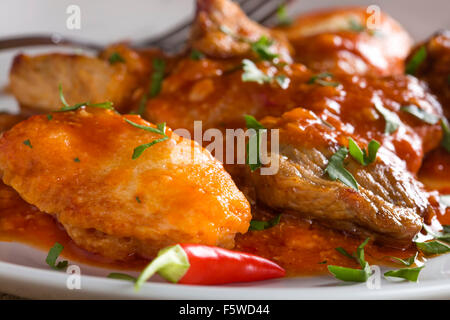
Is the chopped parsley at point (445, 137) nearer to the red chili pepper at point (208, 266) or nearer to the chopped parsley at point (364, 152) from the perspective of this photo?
the chopped parsley at point (364, 152)

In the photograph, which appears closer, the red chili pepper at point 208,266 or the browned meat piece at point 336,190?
the red chili pepper at point 208,266

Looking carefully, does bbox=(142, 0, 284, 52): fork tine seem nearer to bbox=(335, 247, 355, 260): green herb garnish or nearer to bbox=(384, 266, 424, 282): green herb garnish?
bbox=(335, 247, 355, 260): green herb garnish

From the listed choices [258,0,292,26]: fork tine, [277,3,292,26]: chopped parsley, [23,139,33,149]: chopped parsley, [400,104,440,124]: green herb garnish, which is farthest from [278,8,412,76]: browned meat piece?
[23,139,33,149]: chopped parsley

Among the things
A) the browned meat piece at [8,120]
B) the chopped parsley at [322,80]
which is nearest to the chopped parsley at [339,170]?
the chopped parsley at [322,80]

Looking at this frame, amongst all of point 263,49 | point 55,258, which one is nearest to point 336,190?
point 55,258

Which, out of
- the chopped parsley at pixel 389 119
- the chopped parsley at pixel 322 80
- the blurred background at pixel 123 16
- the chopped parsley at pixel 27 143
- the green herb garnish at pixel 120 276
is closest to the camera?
the green herb garnish at pixel 120 276
